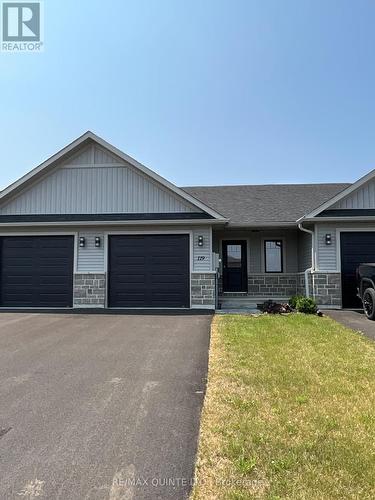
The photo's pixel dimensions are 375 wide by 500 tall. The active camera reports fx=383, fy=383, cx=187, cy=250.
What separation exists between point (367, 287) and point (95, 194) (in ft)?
29.2

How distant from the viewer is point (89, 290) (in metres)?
12.6

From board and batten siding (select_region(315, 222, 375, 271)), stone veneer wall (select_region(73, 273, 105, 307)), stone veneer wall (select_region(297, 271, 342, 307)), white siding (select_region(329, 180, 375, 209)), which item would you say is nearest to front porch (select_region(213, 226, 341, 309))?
board and batten siding (select_region(315, 222, 375, 271))

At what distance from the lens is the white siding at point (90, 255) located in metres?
12.7

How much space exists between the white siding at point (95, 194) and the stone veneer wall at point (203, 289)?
2.28 m

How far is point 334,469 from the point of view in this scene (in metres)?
2.68

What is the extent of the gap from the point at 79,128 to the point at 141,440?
12.3 m

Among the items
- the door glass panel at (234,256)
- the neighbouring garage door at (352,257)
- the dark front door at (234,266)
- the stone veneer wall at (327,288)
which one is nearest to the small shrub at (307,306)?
the stone veneer wall at (327,288)

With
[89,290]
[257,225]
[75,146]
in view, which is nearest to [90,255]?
[89,290]

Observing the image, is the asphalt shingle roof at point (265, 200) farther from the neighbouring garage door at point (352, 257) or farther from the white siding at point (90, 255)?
the white siding at point (90, 255)

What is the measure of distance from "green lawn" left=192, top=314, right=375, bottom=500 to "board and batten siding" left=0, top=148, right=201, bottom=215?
713cm

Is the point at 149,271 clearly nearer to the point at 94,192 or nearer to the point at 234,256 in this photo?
the point at 94,192

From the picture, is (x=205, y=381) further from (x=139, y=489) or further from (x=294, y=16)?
(x=294, y=16)

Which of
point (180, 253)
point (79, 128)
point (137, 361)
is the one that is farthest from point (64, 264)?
point (137, 361)

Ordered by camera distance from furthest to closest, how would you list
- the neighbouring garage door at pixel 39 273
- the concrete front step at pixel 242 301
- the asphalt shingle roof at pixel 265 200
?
the asphalt shingle roof at pixel 265 200, the concrete front step at pixel 242 301, the neighbouring garage door at pixel 39 273
